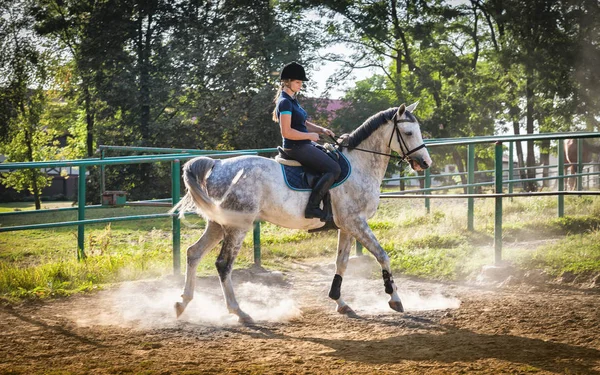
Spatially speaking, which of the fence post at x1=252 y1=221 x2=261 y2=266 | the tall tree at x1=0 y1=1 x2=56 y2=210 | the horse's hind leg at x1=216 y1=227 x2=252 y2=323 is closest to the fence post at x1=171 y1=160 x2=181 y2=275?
the fence post at x1=252 y1=221 x2=261 y2=266

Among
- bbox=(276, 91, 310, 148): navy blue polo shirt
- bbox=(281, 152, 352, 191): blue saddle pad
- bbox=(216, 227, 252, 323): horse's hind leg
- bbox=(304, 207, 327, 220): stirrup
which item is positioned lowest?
bbox=(216, 227, 252, 323): horse's hind leg

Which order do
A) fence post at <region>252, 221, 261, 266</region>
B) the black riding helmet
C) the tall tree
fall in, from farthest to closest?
the tall tree < fence post at <region>252, 221, 261, 266</region> < the black riding helmet

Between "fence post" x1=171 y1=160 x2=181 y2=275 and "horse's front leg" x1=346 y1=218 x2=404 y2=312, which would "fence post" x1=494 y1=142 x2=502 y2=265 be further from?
"fence post" x1=171 y1=160 x2=181 y2=275

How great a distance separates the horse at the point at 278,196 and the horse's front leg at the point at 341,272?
11 millimetres

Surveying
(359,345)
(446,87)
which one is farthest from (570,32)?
(359,345)

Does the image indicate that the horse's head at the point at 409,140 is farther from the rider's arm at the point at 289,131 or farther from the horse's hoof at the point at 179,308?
the horse's hoof at the point at 179,308

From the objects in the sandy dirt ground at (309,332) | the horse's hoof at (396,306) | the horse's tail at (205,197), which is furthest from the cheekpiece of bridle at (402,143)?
the horse's tail at (205,197)

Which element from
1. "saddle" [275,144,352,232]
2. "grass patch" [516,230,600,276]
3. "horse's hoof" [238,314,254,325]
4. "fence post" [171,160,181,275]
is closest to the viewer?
"horse's hoof" [238,314,254,325]

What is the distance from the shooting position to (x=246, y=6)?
1072 inches

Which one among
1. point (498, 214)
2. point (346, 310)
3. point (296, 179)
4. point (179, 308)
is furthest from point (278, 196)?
point (498, 214)

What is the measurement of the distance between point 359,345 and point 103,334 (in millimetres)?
2322

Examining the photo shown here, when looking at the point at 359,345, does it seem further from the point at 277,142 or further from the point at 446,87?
the point at 446,87

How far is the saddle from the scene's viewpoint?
6.50 metres

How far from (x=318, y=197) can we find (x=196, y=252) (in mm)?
1427
